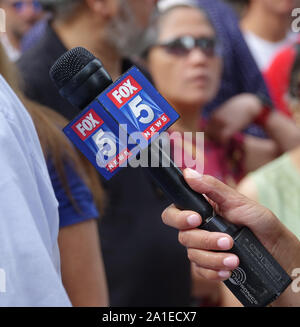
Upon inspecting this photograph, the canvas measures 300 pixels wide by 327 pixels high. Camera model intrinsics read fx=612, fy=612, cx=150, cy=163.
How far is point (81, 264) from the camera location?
1.17 meters

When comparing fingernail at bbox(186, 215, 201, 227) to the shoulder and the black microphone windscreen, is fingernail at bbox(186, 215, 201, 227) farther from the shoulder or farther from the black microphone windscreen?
the shoulder

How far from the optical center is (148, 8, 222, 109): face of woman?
7.00 feet

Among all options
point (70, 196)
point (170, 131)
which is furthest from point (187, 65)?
point (70, 196)

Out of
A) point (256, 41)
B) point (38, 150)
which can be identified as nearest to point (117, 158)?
point (38, 150)

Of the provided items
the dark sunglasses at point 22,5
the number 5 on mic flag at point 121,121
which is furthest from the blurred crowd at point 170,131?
the dark sunglasses at point 22,5

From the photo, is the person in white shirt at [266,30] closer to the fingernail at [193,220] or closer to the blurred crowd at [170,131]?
the blurred crowd at [170,131]

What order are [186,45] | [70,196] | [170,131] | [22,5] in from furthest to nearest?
[22,5], [186,45], [170,131], [70,196]

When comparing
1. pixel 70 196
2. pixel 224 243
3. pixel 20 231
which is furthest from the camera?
pixel 70 196

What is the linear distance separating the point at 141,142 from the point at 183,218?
11 cm

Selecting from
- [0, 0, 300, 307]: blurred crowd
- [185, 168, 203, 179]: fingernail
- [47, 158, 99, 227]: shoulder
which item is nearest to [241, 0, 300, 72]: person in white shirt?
[0, 0, 300, 307]: blurred crowd

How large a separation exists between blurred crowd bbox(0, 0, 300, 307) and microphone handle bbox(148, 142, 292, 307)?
16 cm

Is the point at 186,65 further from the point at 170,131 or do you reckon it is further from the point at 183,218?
the point at 183,218

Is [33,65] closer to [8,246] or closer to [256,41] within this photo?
[8,246]

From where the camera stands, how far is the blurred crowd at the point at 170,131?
1.16 m
